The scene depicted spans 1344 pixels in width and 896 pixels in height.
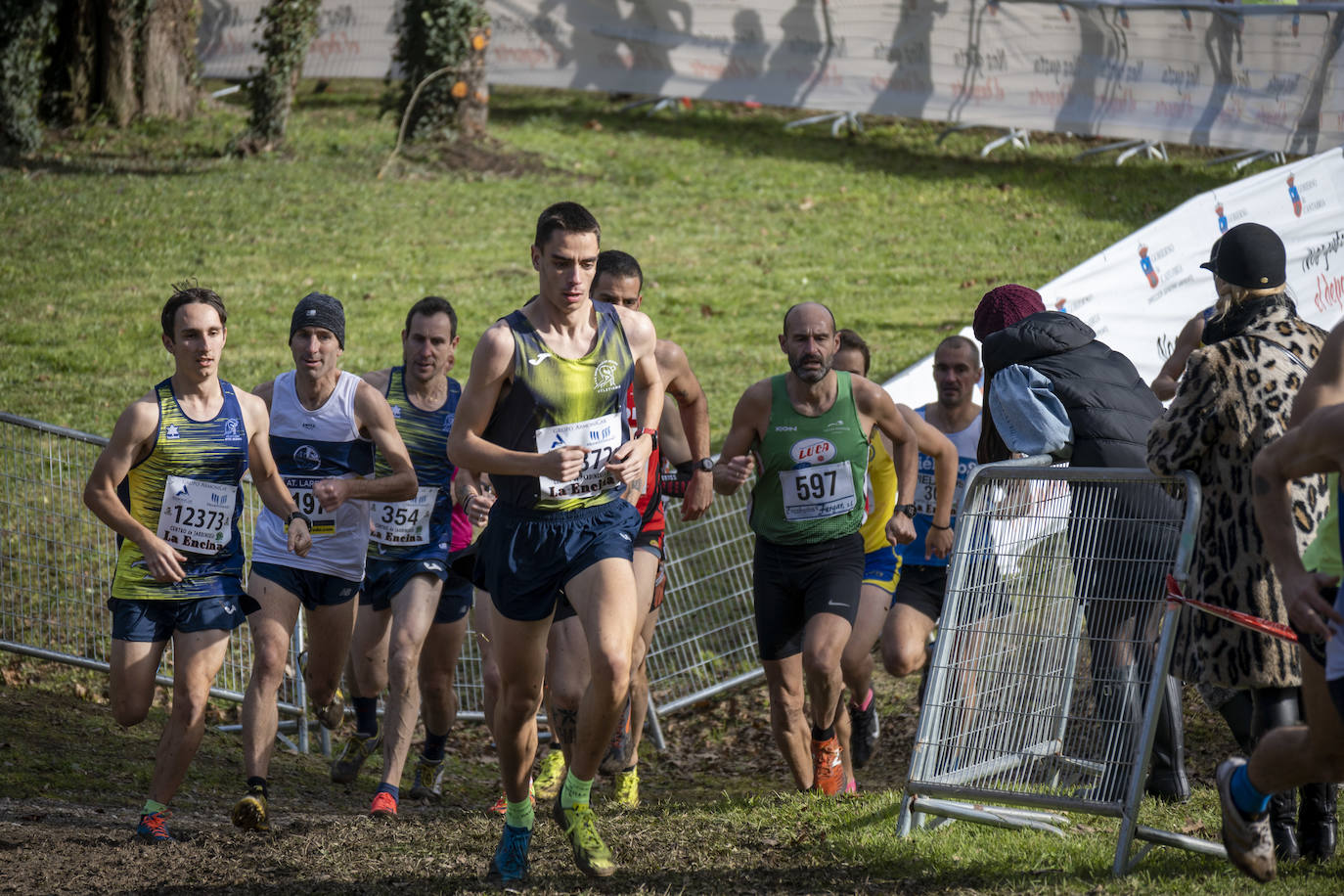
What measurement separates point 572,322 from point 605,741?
4.96 feet

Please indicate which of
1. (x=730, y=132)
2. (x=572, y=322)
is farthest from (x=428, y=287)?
(x=572, y=322)

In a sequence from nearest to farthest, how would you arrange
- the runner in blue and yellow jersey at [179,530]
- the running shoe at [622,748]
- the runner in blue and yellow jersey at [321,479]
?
1. the runner in blue and yellow jersey at [179,530]
2. the runner in blue and yellow jersey at [321,479]
3. the running shoe at [622,748]

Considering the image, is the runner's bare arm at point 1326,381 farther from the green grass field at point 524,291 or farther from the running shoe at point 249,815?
the running shoe at point 249,815

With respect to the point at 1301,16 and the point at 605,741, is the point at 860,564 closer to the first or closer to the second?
the point at 605,741

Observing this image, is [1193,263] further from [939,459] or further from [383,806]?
[383,806]

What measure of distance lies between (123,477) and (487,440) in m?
1.80

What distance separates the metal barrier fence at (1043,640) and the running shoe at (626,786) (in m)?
1.76

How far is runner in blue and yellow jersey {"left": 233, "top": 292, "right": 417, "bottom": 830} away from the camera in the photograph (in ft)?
20.9

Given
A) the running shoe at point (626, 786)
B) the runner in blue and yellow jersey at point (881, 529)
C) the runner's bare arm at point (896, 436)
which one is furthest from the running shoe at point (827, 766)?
the runner's bare arm at point (896, 436)

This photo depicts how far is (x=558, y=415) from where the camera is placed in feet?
16.2

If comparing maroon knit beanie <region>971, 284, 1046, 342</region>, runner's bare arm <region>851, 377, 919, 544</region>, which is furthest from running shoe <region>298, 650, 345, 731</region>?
maroon knit beanie <region>971, 284, 1046, 342</region>

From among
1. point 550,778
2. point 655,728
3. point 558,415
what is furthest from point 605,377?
point 655,728

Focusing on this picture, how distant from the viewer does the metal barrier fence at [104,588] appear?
25.5ft

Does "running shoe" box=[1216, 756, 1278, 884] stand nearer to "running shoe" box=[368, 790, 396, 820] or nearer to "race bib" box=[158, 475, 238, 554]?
"running shoe" box=[368, 790, 396, 820]
